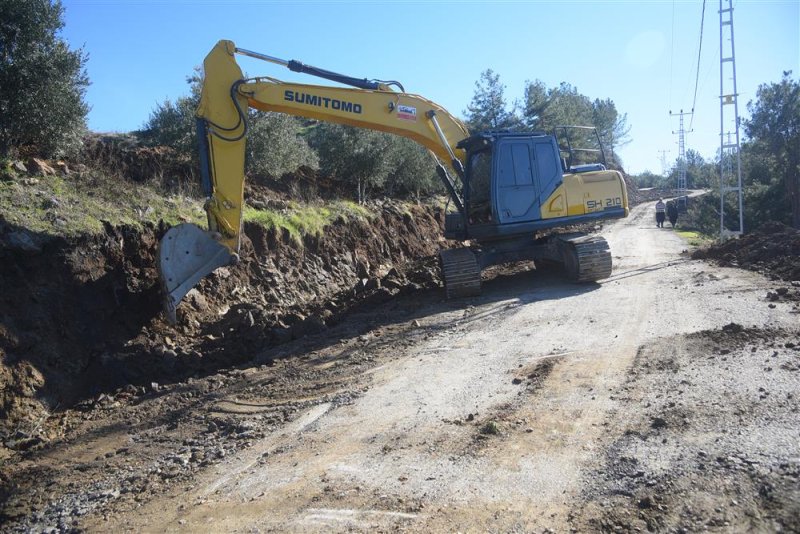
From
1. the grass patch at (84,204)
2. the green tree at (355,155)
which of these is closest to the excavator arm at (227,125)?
the grass patch at (84,204)

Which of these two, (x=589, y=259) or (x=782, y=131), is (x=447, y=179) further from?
(x=782, y=131)

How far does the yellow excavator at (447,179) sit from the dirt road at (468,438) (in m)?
2.11

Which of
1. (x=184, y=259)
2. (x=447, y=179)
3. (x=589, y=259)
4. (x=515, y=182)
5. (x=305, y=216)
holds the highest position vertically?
(x=447, y=179)

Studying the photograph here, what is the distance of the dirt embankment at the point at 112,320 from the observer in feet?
23.3

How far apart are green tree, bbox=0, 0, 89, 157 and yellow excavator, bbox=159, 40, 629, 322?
2948 mm

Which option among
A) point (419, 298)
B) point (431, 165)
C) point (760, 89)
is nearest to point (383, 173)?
point (431, 165)

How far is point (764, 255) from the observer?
13.1 meters

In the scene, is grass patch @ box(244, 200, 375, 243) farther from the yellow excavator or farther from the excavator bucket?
the excavator bucket

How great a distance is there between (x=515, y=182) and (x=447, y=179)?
1410mm

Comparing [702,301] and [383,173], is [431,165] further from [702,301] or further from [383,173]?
[702,301]

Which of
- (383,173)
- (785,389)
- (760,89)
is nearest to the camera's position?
(785,389)

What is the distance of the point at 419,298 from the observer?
11633mm

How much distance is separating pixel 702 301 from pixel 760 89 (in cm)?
2752

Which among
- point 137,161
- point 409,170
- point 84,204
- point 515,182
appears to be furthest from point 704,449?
point 409,170
